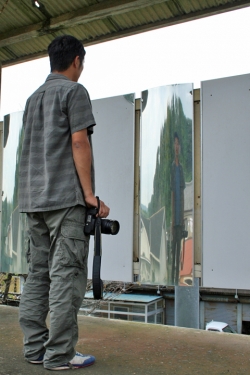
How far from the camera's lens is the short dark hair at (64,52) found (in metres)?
2.12

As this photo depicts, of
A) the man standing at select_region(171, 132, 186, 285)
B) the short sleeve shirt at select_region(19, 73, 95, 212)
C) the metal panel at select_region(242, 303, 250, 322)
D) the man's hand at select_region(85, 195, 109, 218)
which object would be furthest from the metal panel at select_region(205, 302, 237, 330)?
the short sleeve shirt at select_region(19, 73, 95, 212)

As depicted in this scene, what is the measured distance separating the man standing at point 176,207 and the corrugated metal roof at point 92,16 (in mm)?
1351

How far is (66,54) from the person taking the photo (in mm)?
2131

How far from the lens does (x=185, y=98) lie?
10.9 ft

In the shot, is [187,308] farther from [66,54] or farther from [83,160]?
[66,54]

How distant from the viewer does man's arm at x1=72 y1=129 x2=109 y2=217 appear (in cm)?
198

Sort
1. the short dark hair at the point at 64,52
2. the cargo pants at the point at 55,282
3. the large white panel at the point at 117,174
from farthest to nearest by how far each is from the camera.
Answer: the large white panel at the point at 117,174, the short dark hair at the point at 64,52, the cargo pants at the point at 55,282

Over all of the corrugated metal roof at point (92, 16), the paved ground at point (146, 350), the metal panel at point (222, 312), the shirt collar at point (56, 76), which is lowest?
the metal panel at point (222, 312)

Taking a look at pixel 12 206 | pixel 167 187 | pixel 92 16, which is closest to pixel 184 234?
pixel 167 187

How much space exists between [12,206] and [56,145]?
2.28 m

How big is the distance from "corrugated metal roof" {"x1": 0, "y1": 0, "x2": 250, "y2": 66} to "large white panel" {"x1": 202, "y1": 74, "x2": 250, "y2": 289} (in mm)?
1009

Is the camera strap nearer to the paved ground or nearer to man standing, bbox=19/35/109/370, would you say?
man standing, bbox=19/35/109/370

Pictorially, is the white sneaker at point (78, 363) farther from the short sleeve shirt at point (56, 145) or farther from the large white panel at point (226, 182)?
the large white panel at point (226, 182)

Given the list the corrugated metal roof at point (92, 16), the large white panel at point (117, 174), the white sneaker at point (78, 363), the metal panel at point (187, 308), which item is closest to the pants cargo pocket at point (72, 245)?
the white sneaker at point (78, 363)
